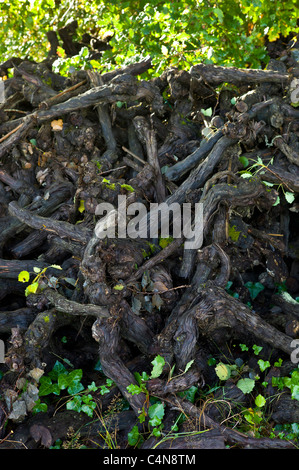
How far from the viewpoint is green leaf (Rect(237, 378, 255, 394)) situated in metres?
3.02

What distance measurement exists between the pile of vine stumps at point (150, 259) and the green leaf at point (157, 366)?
49 mm

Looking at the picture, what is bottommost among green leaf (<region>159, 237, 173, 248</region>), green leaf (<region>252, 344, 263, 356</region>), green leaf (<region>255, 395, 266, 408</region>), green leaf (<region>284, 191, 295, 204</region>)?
green leaf (<region>252, 344, 263, 356</region>)

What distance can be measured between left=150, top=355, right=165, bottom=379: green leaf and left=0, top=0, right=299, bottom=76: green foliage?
383 centimetres

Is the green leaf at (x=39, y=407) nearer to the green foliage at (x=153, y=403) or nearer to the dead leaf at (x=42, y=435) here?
the dead leaf at (x=42, y=435)

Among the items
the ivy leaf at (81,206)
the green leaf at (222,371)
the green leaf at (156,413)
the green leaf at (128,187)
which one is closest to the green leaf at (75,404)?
the green leaf at (156,413)

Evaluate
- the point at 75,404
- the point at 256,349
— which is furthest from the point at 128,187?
the point at 75,404

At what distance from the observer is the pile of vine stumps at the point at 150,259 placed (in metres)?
2.98

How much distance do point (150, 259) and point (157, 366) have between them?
0.82 meters

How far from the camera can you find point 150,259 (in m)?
3.47

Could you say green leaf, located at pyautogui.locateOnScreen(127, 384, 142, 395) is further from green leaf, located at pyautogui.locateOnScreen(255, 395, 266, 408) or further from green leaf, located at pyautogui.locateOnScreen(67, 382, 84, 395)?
green leaf, located at pyautogui.locateOnScreen(255, 395, 266, 408)

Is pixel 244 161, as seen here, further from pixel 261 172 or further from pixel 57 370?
pixel 57 370

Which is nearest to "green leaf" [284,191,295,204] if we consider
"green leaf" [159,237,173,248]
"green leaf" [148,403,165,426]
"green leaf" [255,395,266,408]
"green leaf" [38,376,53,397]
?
"green leaf" [159,237,173,248]

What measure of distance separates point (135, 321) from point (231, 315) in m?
0.68

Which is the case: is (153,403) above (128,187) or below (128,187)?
below
